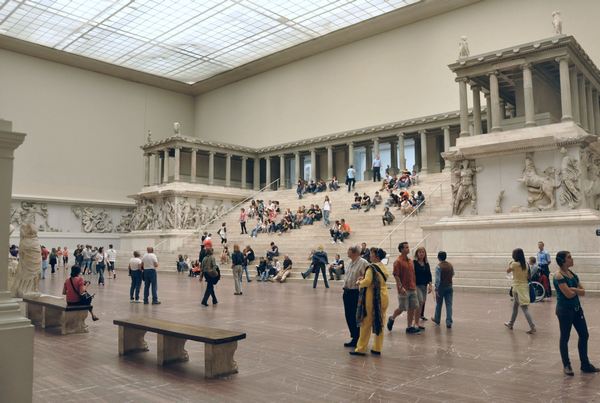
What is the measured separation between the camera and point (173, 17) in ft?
111

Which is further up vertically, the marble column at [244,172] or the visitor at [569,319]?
the marble column at [244,172]

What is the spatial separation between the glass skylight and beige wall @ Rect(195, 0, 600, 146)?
2.64 m

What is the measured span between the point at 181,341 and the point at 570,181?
47.0 feet

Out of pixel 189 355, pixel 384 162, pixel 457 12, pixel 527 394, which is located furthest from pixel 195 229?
pixel 527 394

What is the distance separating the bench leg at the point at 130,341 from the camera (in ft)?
21.2

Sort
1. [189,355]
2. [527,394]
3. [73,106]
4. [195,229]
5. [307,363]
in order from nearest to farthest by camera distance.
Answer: [527,394] → [307,363] → [189,355] → [195,229] → [73,106]

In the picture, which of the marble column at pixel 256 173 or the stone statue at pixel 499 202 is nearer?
the stone statue at pixel 499 202

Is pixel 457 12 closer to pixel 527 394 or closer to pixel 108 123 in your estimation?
pixel 108 123

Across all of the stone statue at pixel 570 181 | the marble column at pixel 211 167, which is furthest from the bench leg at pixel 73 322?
the marble column at pixel 211 167

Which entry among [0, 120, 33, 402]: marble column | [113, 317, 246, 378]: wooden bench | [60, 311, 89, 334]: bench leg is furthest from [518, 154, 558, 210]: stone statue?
[0, 120, 33, 402]: marble column

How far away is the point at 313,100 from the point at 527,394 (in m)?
36.5

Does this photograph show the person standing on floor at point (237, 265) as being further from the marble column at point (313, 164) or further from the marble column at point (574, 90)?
the marble column at point (313, 164)

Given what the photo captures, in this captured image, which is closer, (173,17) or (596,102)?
(596,102)

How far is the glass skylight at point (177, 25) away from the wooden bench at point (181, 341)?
29.3 meters
